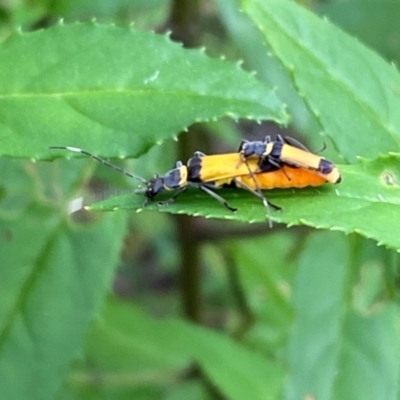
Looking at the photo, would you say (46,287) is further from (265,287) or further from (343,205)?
(265,287)

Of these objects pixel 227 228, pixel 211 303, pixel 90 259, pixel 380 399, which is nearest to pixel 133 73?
pixel 90 259

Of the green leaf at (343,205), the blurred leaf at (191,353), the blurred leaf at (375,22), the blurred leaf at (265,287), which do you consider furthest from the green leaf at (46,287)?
the blurred leaf at (375,22)

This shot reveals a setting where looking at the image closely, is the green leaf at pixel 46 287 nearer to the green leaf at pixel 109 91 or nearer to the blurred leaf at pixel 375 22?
the green leaf at pixel 109 91

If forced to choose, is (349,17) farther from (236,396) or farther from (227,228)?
(236,396)

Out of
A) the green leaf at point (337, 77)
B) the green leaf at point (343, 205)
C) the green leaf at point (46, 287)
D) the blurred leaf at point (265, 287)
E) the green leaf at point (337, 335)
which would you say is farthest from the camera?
the blurred leaf at point (265, 287)

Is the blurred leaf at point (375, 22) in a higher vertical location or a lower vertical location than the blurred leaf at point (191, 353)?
higher

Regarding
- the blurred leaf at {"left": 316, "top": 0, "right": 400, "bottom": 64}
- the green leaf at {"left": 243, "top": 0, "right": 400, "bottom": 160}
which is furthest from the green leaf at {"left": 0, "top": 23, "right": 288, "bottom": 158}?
the blurred leaf at {"left": 316, "top": 0, "right": 400, "bottom": 64}
